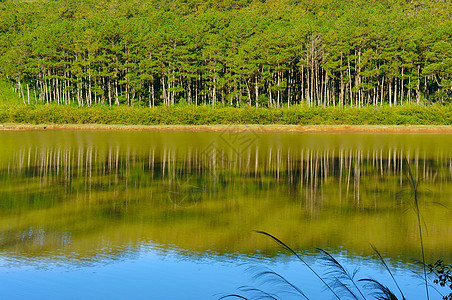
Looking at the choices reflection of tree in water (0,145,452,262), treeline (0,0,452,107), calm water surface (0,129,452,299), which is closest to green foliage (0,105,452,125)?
treeline (0,0,452,107)

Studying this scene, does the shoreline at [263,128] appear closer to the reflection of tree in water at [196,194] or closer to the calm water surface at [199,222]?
the reflection of tree in water at [196,194]

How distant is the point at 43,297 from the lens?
7496mm

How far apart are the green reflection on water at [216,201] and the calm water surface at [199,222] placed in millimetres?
40

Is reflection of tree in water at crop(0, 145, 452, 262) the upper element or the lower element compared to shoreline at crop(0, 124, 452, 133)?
lower

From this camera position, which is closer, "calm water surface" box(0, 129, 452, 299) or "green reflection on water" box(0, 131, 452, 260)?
"calm water surface" box(0, 129, 452, 299)

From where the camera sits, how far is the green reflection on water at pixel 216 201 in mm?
10359

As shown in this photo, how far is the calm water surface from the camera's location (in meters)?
8.28

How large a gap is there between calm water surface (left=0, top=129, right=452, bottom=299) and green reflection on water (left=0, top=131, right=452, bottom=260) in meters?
0.04

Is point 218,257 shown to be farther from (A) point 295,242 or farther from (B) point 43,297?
(B) point 43,297

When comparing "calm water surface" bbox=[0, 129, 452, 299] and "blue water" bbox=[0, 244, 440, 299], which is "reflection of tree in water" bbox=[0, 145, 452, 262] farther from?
"blue water" bbox=[0, 244, 440, 299]

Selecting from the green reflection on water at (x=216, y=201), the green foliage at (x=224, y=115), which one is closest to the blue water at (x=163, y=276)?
the green reflection on water at (x=216, y=201)

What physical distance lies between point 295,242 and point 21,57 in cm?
6494

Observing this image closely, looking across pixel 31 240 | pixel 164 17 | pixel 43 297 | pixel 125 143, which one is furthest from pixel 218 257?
pixel 164 17

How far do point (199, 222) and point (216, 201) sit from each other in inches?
97.9
